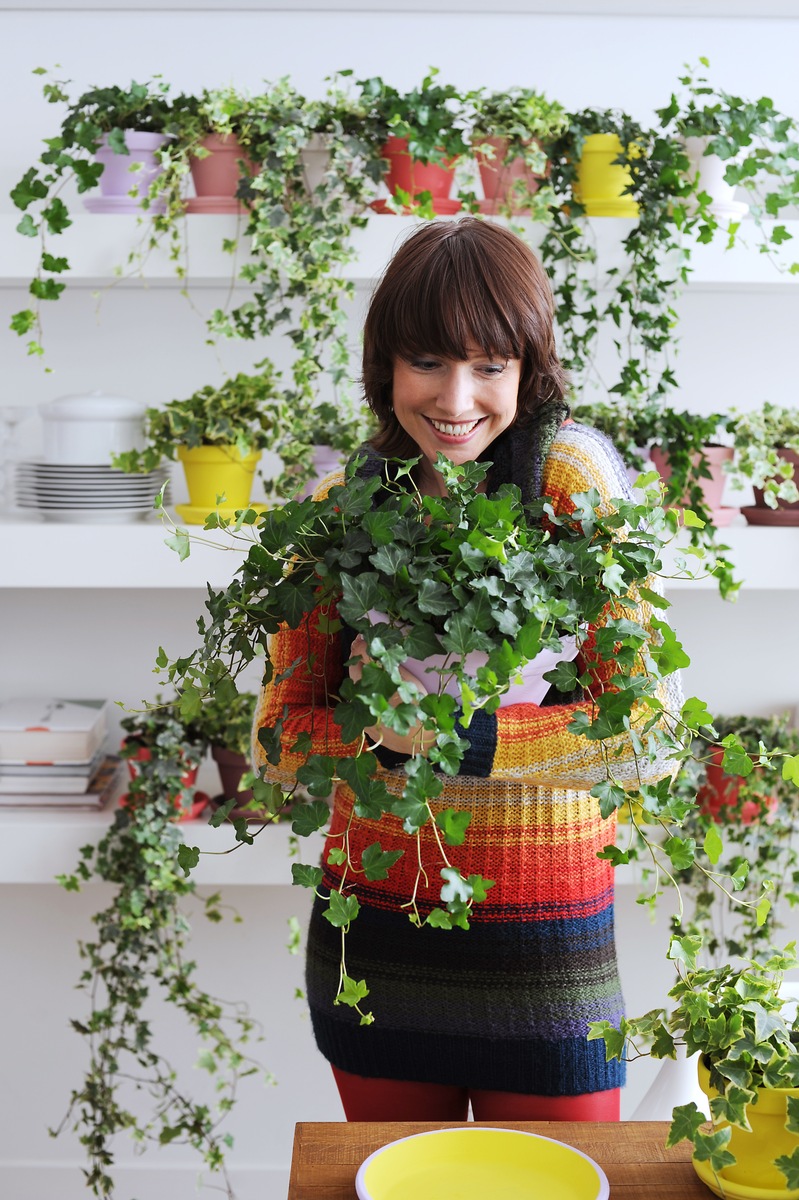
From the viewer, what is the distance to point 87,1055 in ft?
8.73

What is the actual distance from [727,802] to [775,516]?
21.6 inches

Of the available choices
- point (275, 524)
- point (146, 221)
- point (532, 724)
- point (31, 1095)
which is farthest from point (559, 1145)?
point (31, 1095)

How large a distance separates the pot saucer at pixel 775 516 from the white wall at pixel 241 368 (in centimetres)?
31

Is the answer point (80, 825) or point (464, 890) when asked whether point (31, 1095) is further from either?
point (464, 890)

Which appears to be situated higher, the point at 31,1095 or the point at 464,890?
the point at 464,890

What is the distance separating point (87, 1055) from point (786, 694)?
5.65 feet

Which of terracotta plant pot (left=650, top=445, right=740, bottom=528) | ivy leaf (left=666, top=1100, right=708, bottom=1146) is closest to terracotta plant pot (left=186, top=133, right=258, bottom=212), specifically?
terracotta plant pot (left=650, top=445, right=740, bottom=528)

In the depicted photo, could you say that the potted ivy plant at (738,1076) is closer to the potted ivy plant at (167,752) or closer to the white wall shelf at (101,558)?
the white wall shelf at (101,558)

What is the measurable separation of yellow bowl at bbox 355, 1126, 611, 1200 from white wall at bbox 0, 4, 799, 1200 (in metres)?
1.63

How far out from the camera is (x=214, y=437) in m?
2.17

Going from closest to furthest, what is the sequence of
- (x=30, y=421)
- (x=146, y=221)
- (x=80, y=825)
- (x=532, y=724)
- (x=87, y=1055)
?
(x=532, y=724) < (x=146, y=221) < (x=80, y=825) < (x=30, y=421) < (x=87, y=1055)

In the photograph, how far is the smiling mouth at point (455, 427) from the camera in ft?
4.16

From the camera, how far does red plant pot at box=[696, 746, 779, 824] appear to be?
2.29 metres

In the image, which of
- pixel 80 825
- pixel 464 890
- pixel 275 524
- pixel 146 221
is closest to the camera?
pixel 464 890
